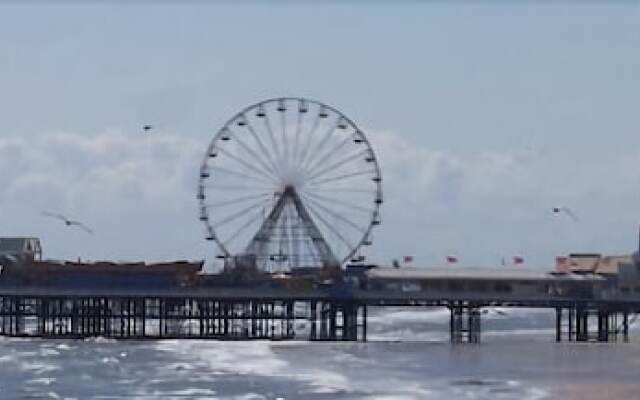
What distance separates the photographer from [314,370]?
55.8 m

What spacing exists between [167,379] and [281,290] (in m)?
28.2

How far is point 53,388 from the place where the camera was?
47469 millimetres

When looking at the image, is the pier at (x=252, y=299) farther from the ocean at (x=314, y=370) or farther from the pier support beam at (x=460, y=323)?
the ocean at (x=314, y=370)

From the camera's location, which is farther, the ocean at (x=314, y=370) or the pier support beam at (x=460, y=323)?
the pier support beam at (x=460, y=323)

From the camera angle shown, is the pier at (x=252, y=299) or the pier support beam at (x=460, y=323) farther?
the pier at (x=252, y=299)

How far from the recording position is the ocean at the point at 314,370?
4619cm

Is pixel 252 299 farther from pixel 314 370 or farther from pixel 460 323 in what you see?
pixel 314 370

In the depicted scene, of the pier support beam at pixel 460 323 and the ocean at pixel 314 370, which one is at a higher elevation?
the pier support beam at pixel 460 323

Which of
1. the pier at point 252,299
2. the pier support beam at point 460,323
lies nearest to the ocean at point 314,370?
the pier support beam at point 460,323

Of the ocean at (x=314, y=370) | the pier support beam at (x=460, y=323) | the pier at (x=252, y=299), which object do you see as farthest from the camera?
the pier at (x=252, y=299)

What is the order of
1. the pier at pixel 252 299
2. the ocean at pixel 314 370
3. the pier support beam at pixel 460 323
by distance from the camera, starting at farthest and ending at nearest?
the pier at pixel 252 299 < the pier support beam at pixel 460 323 < the ocean at pixel 314 370

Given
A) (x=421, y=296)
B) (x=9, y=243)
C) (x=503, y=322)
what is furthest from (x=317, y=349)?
(x=503, y=322)

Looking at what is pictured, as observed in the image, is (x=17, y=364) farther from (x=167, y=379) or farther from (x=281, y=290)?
(x=281, y=290)

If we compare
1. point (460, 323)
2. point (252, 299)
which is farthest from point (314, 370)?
point (460, 323)
